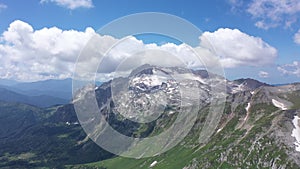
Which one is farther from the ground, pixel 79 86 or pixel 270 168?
pixel 79 86

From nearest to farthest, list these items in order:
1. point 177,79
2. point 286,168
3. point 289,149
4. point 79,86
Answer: point 79,86, point 177,79, point 286,168, point 289,149

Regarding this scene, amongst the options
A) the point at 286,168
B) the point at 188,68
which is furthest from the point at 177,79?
the point at 286,168

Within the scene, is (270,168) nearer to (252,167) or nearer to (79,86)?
(252,167)

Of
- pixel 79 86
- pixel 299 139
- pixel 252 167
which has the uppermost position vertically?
pixel 79 86

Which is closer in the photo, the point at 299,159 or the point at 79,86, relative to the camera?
the point at 79,86

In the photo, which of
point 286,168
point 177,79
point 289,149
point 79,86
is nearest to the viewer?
point 79,86

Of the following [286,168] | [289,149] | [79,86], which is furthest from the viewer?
[289,149]

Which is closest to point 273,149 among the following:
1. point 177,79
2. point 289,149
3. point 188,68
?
point 289,149

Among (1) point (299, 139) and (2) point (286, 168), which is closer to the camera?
(2) point (286, 168)

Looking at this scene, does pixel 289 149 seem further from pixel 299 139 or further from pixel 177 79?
pixel 177 79
